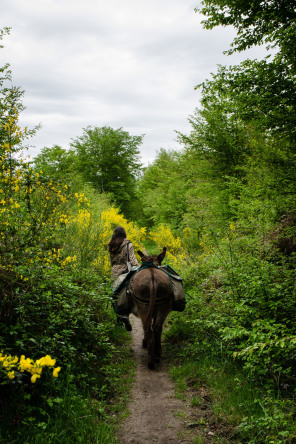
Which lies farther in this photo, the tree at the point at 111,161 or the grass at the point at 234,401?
the tree at the point at 111,161

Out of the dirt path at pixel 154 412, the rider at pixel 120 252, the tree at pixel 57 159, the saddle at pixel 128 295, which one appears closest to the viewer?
the dirt path at pixel 154 412

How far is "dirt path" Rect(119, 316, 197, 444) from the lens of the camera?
10.5ft

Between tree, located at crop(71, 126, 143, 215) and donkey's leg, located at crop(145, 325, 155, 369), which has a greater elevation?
tree, located at crop(71, 126, 143, 215)

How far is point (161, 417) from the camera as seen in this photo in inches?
142

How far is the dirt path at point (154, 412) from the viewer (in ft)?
10.5

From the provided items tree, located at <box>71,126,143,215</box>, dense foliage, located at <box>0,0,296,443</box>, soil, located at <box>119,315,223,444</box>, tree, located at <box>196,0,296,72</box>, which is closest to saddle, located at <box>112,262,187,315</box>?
dense foliage, located at <box>0,0,296,443</box>

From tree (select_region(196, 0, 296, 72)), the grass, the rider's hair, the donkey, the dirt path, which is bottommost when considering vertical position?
the dirt path

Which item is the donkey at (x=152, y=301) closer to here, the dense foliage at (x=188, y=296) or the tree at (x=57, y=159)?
the dense foliage at (x=188, y=296)

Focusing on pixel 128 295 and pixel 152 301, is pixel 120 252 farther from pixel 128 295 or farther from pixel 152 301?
pixel 152 301

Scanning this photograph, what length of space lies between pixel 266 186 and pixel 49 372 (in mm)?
4858

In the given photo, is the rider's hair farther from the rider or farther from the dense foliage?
the dense foliage

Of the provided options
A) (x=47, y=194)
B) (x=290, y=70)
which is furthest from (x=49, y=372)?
(x=290, y=70)

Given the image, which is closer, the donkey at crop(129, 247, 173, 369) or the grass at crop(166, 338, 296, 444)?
the grass at crop(166, 338, 296, 444)

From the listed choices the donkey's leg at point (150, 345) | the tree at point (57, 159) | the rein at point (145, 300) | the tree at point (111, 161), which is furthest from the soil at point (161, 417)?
the tree at point (111, 161)
